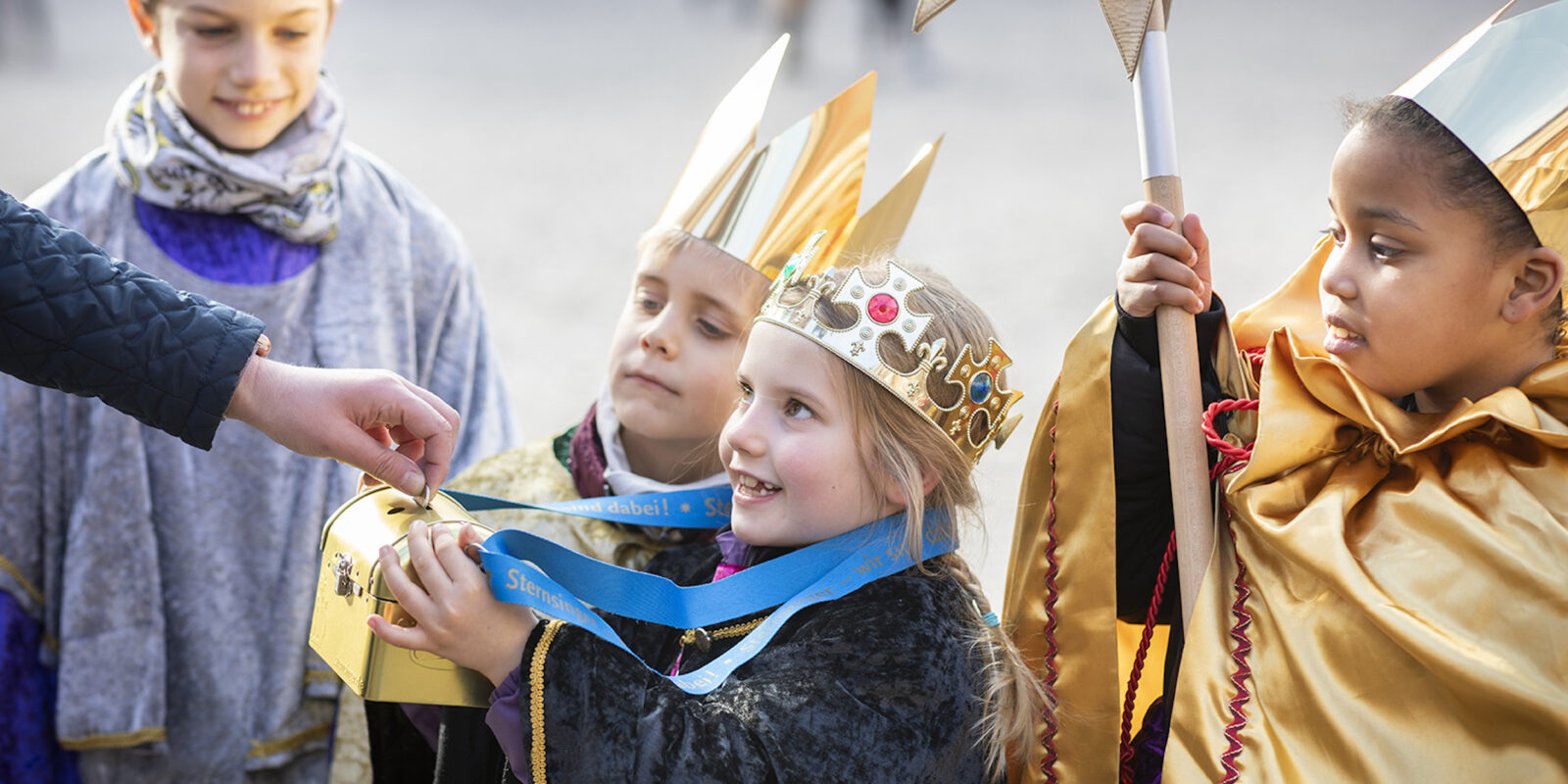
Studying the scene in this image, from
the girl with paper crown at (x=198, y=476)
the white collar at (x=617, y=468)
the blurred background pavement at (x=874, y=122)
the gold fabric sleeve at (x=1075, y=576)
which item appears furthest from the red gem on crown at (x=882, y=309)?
the blurred background pavement at (x=874, y=122)

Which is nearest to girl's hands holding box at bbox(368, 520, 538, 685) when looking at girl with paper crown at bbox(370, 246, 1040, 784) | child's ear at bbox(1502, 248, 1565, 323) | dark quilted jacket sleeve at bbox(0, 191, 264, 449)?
girl with paper crown at bbox(370, 246, 1040, 784)

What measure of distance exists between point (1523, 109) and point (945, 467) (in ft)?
2.64

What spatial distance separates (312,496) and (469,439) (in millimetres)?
343

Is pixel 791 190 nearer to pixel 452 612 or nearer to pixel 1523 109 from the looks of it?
pixel 452 612

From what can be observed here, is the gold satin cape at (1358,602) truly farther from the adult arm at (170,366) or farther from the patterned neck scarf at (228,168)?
the patterned neck scarf at (228,168)

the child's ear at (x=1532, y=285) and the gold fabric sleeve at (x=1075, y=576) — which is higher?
the child's ear at (x=1532, y=285)

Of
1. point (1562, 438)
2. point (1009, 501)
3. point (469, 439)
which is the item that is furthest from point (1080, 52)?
point (1562, 438)

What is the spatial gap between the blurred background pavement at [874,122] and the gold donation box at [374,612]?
2830mm

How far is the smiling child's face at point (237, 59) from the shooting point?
2.40 meters

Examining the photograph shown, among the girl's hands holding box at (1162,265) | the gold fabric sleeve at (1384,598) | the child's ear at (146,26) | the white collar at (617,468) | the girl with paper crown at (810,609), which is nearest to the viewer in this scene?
the gold fabric sleeve at (1384,598)

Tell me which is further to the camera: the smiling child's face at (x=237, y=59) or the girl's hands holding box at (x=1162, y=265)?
the smiling child's face at (x=237, y=59)

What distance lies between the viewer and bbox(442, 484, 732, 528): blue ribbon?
80.6 inches

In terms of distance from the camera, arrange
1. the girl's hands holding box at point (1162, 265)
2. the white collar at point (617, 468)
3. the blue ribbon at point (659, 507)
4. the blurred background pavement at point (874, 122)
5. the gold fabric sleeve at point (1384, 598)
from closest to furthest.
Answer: the gold fabric sleeve at point (1384, 598) → the girl's hands holding box at point (1162, 265) → the blue ribbon at point (659, 507) → the white collar at point (617, 468) → the blurred background pavement at point (874, 122)

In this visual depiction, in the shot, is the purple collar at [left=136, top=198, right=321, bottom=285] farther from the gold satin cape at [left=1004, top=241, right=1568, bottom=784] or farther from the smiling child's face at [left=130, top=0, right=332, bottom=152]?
the gold satin cape at [left=1004, top=241, right=1568, bottom=784]
